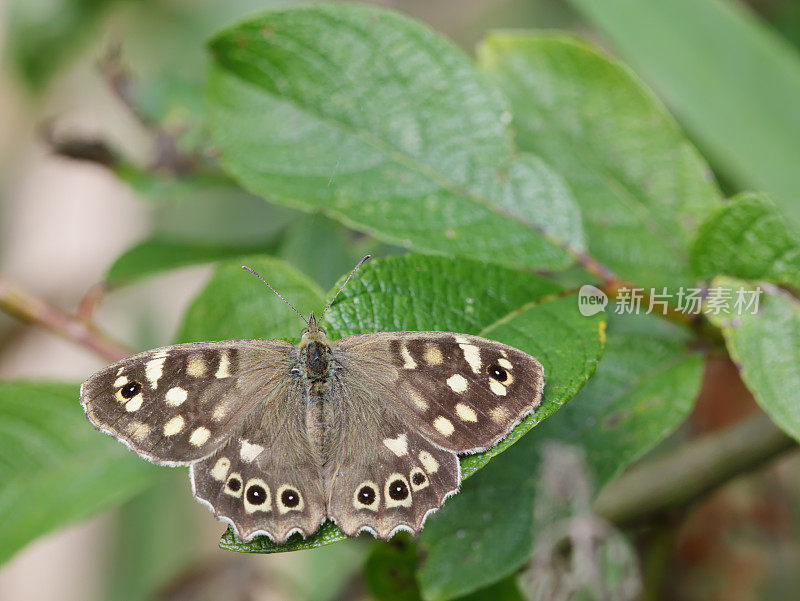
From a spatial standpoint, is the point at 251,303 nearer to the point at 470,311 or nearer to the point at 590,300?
the point at 470,311

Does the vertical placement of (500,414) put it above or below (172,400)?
above

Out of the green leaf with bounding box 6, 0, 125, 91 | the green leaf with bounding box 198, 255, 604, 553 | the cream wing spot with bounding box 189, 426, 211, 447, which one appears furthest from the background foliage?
the green leaf with bounding box 6, 0, 125, 91

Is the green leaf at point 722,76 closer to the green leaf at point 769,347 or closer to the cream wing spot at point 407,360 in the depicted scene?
the green leaf at point 769,347

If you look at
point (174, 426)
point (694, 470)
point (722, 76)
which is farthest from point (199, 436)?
point (722, 76)

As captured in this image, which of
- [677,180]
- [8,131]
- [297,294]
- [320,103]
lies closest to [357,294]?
[297,294]

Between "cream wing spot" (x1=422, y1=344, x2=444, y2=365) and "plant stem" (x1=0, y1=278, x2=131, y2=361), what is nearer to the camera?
"cream wing spot" (x1=422, y1=344, x2=444, y2=365)

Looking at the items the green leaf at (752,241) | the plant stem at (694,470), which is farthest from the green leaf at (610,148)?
the plant stem at (694,470)

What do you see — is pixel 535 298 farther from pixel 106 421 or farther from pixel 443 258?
pixel 106 421

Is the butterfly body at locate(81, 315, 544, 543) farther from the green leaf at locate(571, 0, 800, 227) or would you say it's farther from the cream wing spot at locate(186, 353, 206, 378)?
the green leaf at locate(571, 0, 800, 227)
